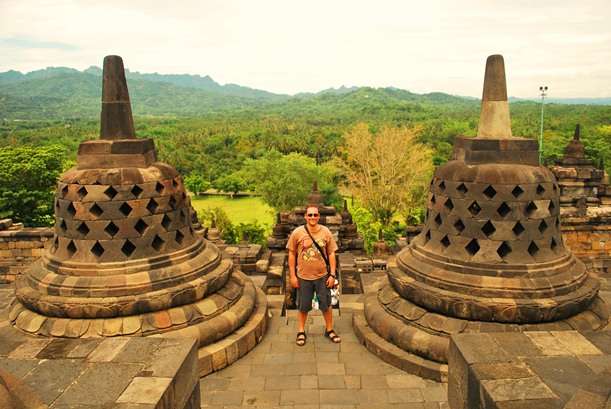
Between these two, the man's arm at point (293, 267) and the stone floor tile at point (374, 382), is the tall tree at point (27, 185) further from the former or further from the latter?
the stone floor tile at point (374, 382)

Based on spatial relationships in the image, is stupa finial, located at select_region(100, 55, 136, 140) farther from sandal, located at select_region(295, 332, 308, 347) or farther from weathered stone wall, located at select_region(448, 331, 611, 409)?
weathered stone wall, located at select_region(448, 331, 611, 409)

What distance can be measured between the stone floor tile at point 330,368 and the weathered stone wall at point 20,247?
1148 cm

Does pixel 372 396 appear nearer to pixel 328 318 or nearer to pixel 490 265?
pixel 328 318

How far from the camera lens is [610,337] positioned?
3.59 m

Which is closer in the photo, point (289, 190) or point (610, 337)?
point (610, 337)

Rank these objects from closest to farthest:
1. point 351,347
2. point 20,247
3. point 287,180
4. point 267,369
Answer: point 267,369 → point 351,347 → point 20,247 → point 287,180

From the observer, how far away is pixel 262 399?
4469 mm

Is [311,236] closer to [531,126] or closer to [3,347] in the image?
[3,347]

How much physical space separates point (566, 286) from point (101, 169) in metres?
5.66

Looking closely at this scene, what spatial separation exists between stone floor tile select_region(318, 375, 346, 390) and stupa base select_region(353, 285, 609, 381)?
25.7 inches

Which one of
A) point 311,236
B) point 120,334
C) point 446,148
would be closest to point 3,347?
point 120,334

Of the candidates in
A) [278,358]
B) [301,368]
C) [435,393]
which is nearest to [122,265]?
[278,358]

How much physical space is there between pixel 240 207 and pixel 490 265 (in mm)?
38850

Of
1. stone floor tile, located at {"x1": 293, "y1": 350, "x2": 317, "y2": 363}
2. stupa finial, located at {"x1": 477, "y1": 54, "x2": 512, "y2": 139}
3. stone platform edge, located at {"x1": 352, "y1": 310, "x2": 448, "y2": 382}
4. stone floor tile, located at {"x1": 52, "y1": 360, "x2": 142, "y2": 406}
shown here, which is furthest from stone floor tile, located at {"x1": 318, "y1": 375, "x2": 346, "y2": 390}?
stupa finial, located at {"x1": 477, "y1": 54, "x2": 512, "y2": 139}
